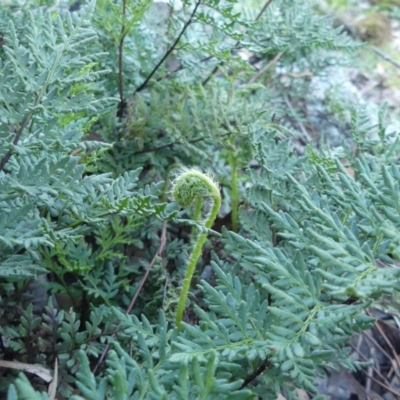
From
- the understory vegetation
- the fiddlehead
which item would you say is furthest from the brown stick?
the fiddlehead

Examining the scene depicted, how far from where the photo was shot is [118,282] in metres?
1.15

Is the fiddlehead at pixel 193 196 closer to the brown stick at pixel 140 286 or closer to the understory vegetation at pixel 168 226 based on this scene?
the understory vegetation at pixel 168 226

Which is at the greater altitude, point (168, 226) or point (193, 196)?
point (193, 196)

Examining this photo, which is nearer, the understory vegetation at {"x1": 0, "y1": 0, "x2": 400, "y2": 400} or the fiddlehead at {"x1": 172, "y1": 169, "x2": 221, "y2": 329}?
the understory vegetation at {"x1": 0, "y1": 0, "x2": 400, "y2": 400}

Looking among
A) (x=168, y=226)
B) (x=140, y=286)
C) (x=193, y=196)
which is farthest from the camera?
(x=168, y=226)

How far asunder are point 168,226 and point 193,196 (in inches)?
13.6

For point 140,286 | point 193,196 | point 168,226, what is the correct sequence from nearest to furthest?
point 193,196
point 140,286
point 168,226

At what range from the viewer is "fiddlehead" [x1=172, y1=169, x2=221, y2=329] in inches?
39.8

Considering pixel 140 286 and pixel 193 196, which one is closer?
pixel 193 196

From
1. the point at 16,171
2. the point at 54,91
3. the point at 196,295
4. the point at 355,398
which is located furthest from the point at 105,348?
the point at 355,398

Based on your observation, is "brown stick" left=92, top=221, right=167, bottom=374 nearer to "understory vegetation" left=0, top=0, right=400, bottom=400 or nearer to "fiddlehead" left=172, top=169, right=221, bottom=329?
"understory vegetation" left=0, top=0, right=400, bottom=400

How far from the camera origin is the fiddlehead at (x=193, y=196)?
1.01 m

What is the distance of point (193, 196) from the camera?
1.05 metres

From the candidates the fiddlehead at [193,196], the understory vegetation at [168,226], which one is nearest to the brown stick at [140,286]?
the understory vegetation at [168,226]
